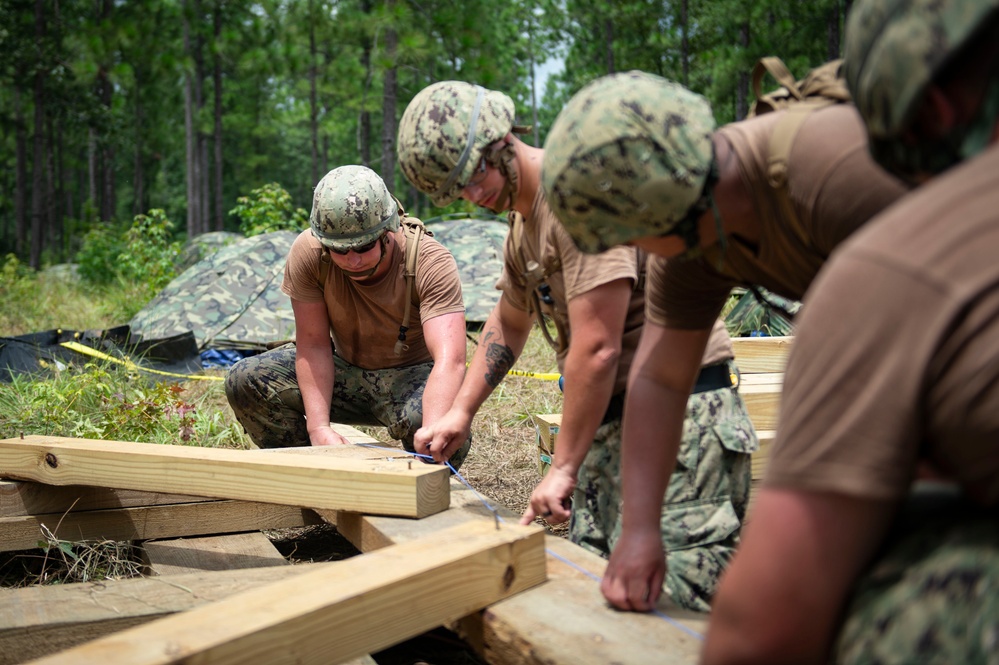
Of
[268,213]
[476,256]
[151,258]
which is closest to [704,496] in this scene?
[476,256]

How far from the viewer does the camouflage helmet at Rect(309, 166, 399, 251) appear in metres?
4.05

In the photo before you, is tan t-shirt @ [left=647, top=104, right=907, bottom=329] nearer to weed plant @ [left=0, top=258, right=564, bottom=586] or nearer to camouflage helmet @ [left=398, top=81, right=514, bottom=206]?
camouflage helmet @ [left=398, top=81, right=514, bottom=206]

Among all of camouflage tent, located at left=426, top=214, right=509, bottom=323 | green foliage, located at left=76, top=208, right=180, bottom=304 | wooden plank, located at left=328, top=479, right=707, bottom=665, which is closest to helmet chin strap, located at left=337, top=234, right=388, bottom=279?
wooden plank, located at left=328, top=479, right=707, bottom=665

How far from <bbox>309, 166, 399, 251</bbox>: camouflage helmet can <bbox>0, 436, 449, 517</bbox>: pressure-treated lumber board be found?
4.64 feet

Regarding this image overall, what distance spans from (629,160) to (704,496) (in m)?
1.36

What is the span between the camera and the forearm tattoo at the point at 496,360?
3182 mm

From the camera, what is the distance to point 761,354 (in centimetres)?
475

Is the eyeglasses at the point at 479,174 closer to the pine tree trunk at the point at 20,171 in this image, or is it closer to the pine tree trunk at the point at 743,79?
the pine tree trunk at the point at 743,79

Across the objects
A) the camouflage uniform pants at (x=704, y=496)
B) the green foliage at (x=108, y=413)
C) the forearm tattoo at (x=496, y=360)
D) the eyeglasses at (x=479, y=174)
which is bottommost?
the green foliage at (x=108, y=413)

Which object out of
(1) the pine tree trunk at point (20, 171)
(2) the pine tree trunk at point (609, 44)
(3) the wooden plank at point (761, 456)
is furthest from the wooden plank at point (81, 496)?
(1) the pine tree trunk at point (20, 171)

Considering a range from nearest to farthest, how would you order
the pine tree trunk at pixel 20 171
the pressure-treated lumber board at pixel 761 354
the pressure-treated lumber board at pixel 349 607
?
the pressure-treated lumber board at pixel 349 607 → the pressure-treated lumber board at pixel 761 354 → the pine tree trunk at pixel 20 171

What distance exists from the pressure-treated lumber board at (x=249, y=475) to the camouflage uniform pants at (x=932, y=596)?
64.7 inches

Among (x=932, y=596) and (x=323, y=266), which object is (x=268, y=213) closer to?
(x=323, y=266)

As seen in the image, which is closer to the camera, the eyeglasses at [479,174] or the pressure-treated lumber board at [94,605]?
the pressure-treated lumber board at [94,605]
